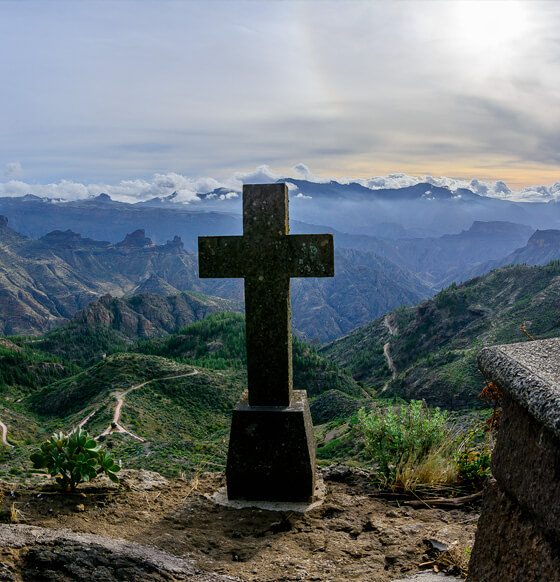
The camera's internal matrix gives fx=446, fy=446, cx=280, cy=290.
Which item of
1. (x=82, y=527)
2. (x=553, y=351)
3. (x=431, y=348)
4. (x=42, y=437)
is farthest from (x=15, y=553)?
(x=431, y=348)

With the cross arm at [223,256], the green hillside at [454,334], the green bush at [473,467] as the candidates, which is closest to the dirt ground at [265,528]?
the green bush at [473,467]

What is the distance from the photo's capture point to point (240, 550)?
163 inches

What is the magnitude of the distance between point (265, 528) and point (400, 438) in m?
2.03

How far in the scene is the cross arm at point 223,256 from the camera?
6.10 m

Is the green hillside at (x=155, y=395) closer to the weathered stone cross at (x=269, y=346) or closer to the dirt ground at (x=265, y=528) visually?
the weathered stone cross at (x=269, y=346)

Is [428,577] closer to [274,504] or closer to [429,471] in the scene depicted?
[429,471]

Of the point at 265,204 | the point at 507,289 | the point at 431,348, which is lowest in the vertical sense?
the point at 431,348

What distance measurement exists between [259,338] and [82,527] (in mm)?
2924

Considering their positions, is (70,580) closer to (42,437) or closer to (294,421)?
(294,421)

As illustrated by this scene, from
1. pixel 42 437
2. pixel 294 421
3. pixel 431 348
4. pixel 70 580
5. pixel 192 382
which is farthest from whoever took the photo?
pixel 431 348

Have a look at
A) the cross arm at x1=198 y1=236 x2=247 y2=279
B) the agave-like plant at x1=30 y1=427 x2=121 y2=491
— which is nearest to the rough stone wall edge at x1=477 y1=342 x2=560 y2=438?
the cross arm at x1=198 y1=236 x2=247 y2=279

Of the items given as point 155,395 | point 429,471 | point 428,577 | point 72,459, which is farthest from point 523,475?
point 155,395

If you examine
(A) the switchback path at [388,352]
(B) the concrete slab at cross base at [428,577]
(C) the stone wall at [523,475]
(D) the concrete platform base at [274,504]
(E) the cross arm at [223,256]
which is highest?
(E) the cross arm at [223,256]

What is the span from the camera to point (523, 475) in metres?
2.28
